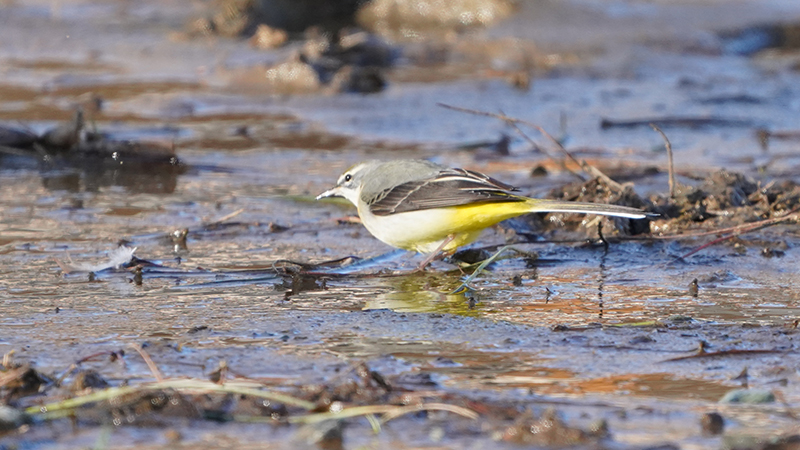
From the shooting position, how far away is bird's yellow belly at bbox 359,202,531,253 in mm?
5535

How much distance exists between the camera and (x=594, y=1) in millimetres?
17344

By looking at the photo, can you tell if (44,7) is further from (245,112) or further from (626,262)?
(626,262)

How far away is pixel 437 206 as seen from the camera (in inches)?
219

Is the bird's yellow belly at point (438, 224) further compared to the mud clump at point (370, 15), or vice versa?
the mud clump at point (370, 15)

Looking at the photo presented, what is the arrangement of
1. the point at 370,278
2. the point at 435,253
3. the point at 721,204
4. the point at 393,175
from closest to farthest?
1. the point at 370,278
2. the point at 435,253
3. the point at 393,175
4. the point at 721,204

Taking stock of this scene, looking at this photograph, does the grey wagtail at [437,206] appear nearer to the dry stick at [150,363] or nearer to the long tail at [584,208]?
the long tail at [584,208]

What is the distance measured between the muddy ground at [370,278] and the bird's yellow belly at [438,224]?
0.64ft

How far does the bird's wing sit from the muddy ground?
36 cm

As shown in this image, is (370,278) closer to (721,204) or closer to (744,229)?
(744,229)

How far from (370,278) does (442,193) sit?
0.57m

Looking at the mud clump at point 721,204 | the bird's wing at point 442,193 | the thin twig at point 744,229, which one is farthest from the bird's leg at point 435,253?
the mud clump at point 721,204

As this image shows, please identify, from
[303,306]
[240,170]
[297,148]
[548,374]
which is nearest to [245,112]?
[297,148]

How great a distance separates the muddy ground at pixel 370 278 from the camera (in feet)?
11.3

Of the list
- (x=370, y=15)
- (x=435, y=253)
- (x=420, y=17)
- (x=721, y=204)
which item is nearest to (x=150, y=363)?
(x=435, y=253)
